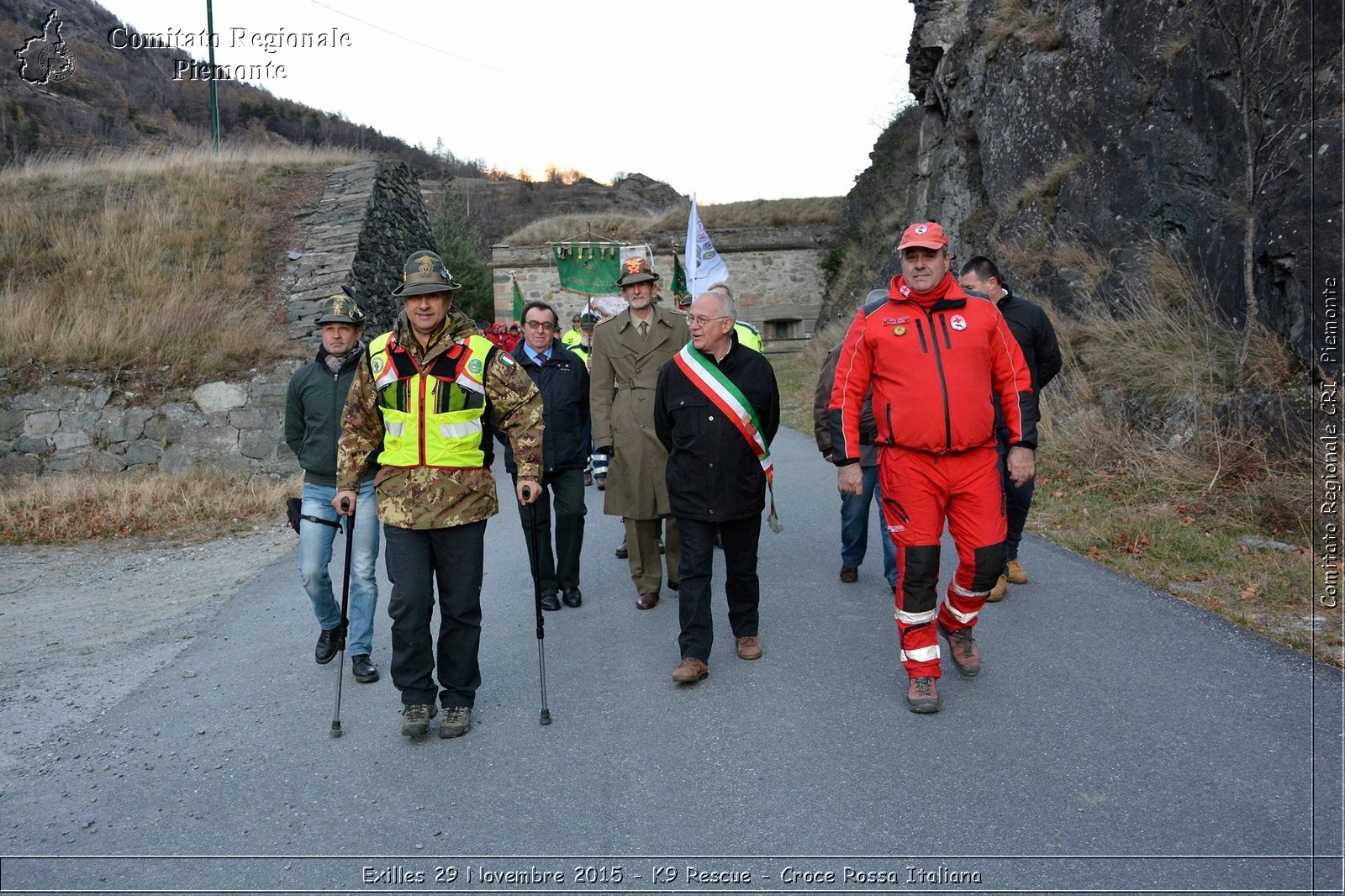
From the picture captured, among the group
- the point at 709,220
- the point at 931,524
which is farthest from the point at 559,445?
the point at 709,220

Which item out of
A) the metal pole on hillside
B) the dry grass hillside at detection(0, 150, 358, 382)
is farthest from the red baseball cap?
the metal pole on hillside

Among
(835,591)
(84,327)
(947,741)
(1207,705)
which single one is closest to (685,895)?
(947,741)

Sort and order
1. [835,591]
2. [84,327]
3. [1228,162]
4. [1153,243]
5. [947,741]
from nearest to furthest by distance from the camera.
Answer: [947,741] < [835,591] < [1228,162] < [1153,243] < [84,327]

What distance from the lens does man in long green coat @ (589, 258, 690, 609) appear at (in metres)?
6.45

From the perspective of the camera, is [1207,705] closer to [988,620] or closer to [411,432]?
[988,620]

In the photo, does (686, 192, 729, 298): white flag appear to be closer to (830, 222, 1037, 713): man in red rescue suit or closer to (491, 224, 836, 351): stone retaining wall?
(830, 222, 1037, 713): man in red rescue suit

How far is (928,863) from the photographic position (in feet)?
10.2

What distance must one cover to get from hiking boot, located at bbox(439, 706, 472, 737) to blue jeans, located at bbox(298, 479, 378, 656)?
3.57 feet

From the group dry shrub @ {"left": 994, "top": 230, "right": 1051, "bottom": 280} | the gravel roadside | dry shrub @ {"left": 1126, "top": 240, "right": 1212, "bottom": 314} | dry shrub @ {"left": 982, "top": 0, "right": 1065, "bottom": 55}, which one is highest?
dry shrub @ {"left": 982, "top": 0, "right": 1065, "bottom": 55}

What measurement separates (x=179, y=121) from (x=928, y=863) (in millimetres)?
50821

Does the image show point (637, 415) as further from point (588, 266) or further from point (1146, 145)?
point (588, 266)

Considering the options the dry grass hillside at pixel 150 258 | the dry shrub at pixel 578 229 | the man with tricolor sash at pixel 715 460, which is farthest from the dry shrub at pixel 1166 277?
the dry shrub at pixel 578 229

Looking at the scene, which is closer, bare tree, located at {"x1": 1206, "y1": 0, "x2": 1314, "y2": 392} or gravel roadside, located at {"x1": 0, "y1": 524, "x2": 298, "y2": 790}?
gravel roadside, located at {"x1": 0, "y1": 524, "x2": 298, "y2": 790}

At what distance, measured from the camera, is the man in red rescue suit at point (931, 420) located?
4.30m
